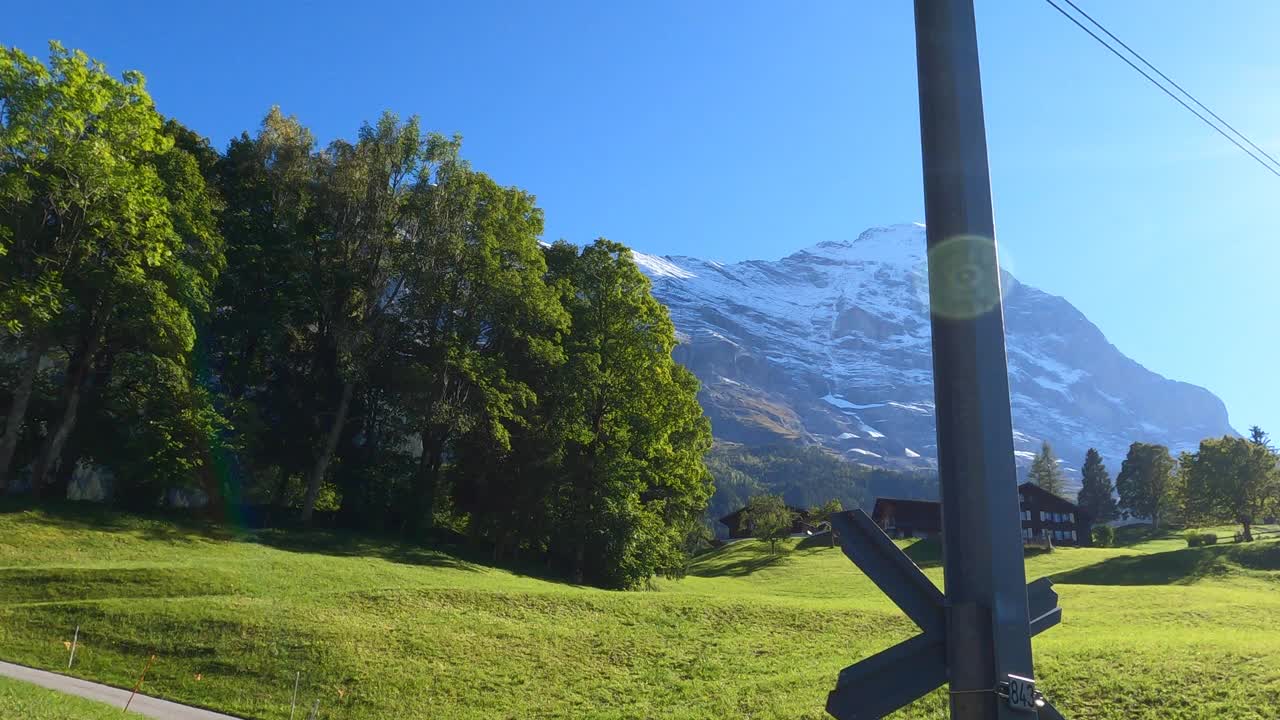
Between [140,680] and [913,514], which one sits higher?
[913,514]

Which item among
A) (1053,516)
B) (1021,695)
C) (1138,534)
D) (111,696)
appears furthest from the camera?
(1053,516)

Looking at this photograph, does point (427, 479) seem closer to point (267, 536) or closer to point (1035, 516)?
point (267, 536)

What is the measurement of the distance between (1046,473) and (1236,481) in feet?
329

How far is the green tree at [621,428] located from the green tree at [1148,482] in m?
91.3

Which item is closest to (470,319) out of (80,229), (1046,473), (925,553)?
(80,229)

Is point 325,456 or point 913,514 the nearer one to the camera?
point 325,456

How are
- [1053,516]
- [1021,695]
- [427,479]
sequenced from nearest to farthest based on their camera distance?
[1021,695], [427,479], [1053,516]

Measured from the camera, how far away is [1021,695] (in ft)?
10.2

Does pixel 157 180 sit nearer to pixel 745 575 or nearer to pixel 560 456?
pixel 560 456

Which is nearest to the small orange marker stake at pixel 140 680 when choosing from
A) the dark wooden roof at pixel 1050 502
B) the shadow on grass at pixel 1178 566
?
the shadow on grass at pixel 1178 566

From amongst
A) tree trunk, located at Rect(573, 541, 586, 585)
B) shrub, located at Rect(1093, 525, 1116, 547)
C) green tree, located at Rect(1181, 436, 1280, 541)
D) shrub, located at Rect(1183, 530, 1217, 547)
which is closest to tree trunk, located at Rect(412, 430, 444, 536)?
tree trunk, located at Rect(573, 541, 586, 585)

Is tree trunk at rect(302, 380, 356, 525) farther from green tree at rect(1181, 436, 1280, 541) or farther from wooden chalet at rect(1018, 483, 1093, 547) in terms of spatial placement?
wooden chalet at rect(1018, 483, 1093, 547)

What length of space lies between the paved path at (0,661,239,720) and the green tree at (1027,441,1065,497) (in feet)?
569

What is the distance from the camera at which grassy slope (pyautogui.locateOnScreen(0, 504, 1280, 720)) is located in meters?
18.8
